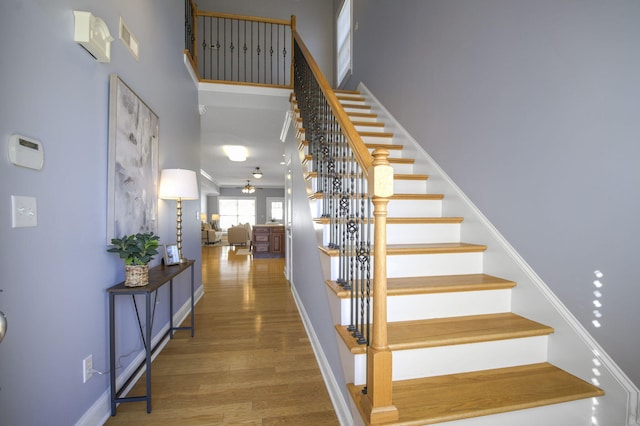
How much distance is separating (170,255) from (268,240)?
5830mm

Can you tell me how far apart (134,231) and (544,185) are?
2.67 metres

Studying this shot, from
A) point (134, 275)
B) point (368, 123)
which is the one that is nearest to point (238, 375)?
point (134, 275)

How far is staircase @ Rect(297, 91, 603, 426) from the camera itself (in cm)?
134

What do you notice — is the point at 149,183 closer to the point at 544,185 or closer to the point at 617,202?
the point at 544,185

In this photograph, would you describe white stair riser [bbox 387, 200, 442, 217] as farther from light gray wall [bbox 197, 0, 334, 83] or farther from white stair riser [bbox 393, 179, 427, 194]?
light gray wall [bbox 197, 0, 334, 83]

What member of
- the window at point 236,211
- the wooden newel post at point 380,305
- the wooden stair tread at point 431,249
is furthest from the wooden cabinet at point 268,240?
the window at point 236,211

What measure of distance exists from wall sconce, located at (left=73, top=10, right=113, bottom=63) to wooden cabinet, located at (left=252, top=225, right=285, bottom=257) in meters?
6.85

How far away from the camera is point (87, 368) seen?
1.62 meters

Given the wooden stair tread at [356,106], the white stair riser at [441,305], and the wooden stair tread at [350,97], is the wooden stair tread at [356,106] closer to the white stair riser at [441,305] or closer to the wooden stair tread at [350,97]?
the wooden stair tread at [350,97]

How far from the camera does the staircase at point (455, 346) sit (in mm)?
1345

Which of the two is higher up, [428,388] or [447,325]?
[447,325]

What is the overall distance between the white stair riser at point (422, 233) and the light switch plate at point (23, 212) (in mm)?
2009

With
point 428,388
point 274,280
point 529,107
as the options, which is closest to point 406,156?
point 529,107

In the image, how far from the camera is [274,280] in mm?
5512
